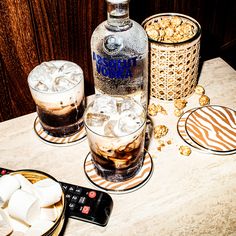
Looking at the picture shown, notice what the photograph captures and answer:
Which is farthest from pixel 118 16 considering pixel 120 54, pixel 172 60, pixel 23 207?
pixel 23 207

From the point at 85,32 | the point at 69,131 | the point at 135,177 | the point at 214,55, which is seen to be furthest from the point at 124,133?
the point at 214,55

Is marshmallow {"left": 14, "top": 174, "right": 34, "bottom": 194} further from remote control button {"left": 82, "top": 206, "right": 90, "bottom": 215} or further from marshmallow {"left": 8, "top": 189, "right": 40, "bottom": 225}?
remote control button {"left": 82, "top": 206, "right": 90, "bottom": 215}

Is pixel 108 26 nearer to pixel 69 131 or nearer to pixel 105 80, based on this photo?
pixel 105 80

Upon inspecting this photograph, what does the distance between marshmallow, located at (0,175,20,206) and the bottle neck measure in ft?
1.52

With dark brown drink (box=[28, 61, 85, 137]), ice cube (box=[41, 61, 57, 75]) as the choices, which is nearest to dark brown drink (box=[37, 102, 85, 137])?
dark brown drink (box=[28, 61, 85, 137])

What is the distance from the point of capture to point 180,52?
0.98m

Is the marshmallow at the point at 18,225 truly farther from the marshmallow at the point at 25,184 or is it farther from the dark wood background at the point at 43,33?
the dark wood background at the point at 43,33

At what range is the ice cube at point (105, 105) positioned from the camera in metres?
0.85

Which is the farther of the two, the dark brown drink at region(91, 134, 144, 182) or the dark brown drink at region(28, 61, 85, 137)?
the dark brown drink at region(28, 61, 85, 137)

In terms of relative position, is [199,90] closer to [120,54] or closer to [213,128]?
[213,128]

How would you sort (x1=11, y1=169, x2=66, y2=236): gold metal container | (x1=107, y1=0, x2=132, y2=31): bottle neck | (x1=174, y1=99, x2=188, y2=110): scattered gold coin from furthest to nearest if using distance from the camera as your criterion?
1. (x1=174, y1=99, x2=188, y2=110): scattered gold coin
2. (x1=107, y1=0, x2=132, y2=31): bottle neck
3. (x1=11, y1=169, x2=66, y2=236): gold metal container

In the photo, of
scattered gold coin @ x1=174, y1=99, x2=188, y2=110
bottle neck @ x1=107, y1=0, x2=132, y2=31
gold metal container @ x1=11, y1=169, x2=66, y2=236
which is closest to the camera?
gold metal container @ x1=11, y1=169, x2=66, y2=236

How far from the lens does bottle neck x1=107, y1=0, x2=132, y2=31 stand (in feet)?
2.91

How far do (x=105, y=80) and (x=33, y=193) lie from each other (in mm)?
380
